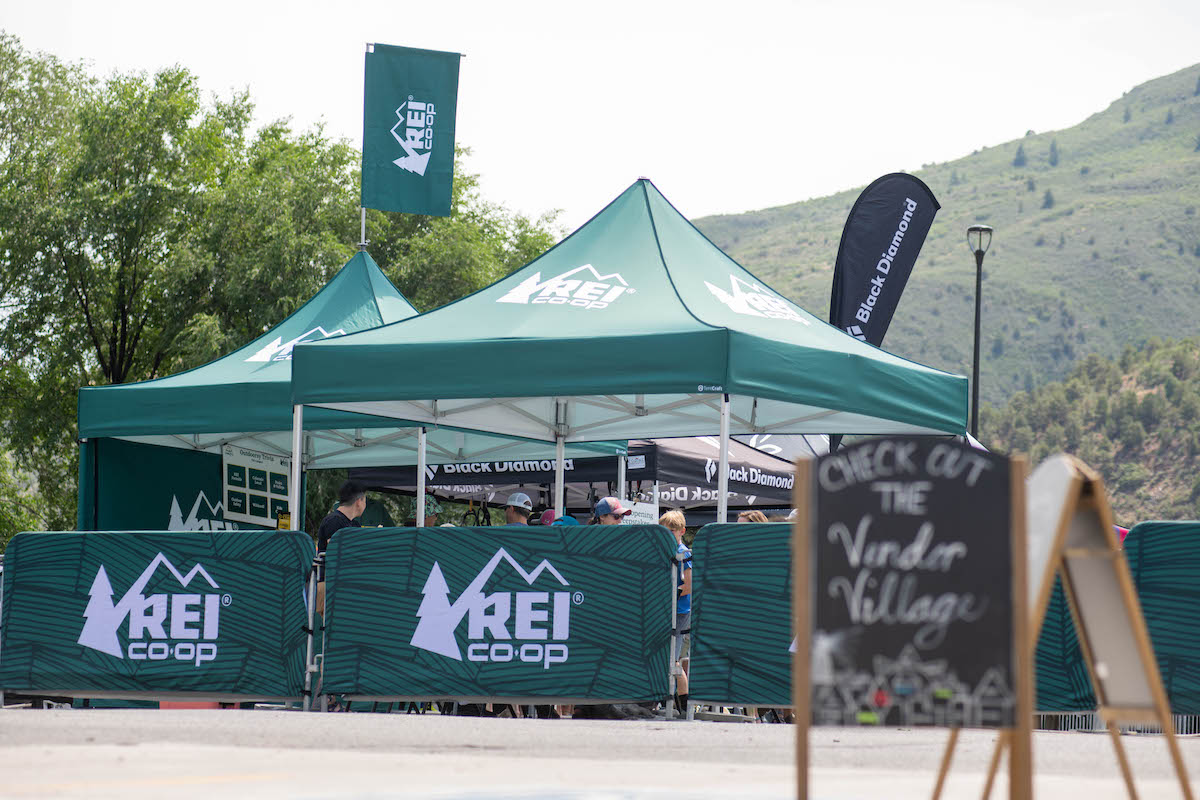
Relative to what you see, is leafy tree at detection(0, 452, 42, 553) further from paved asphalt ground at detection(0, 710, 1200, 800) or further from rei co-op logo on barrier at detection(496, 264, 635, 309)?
paved asphalt ground at detection(0, 710, 1200, 800)

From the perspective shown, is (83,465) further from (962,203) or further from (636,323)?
(962,203)

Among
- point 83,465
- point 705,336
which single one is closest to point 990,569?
point 705,336

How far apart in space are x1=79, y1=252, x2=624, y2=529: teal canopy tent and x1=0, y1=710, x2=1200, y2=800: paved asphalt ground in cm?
560

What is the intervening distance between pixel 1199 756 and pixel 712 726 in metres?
2.66

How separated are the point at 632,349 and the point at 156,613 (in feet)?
12.4

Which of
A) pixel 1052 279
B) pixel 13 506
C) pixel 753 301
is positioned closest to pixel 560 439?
pixel 753 301

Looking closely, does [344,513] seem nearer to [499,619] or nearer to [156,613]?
[156,613]

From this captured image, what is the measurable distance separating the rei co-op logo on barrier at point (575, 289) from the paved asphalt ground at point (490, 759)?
386 centimetres

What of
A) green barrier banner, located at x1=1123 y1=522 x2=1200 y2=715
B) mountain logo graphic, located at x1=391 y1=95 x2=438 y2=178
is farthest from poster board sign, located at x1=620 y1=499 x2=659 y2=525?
mountain logo graphic, located at x1=391 y1=95 x2=438 y2=178

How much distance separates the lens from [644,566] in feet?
31.0

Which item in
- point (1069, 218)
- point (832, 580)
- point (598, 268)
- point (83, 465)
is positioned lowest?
point (832, 580)

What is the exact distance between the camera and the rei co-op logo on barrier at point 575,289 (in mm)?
11695

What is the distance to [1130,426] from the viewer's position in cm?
12138

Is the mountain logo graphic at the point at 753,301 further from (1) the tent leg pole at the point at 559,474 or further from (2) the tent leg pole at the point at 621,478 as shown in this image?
(2) the tent leg pole at the point at 621,478
